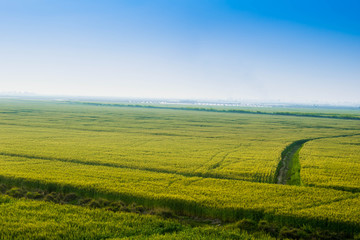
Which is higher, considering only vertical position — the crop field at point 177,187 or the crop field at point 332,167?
the crop field at point 332,167

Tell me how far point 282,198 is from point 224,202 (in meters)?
3.56

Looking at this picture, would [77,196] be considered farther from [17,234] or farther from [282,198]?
[282,198]

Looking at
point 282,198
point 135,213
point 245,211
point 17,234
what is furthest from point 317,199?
point 17,234

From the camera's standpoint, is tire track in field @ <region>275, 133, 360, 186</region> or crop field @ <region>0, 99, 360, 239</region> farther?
tire track in field @ <region>275, 133, 360, 186</region>

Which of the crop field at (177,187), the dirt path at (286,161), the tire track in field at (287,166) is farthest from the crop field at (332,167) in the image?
the dirt path at (286,161)

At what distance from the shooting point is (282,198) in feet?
57.5

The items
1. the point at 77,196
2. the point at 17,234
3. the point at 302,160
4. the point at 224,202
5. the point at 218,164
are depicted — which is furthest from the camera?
the point at 302,160

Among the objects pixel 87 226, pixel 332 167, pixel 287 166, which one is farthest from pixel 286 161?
pixel 87 226

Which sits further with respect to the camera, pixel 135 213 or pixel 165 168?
pixel 165 168

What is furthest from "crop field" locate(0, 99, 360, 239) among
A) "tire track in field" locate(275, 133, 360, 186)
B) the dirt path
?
the dirt path

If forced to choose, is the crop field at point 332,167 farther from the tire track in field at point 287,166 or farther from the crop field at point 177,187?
the tire track in field at point 287,166

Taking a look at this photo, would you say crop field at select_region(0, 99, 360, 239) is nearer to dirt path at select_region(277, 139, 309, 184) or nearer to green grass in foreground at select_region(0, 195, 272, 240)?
green grass in foreground at select_region(0, 195, 272, 240)

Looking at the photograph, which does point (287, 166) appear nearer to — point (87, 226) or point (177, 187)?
point (177, 187)

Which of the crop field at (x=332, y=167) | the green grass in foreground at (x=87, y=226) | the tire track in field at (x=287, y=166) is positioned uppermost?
the crop field at (x=332, y=167)
